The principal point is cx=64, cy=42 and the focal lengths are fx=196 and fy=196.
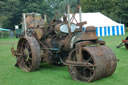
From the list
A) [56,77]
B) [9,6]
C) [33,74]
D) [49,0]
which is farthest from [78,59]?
[49,0]

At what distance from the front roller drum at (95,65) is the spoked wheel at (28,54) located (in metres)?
1.46

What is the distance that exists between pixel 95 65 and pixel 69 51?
1509mm

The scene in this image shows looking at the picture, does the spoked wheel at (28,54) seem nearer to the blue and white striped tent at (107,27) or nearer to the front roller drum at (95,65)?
the front roller drum at (95,65)

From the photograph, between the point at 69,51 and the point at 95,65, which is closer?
the point at 95,65

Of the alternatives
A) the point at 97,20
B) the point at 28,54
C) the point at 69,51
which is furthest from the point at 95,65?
the point at 97,20

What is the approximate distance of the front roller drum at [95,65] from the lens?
4.62 metres

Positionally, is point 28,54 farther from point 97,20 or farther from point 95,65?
point 97,20

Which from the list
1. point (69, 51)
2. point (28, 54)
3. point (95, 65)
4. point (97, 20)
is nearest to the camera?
point (95, 65)

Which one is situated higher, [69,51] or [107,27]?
[107,27]

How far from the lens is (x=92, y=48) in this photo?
484cm

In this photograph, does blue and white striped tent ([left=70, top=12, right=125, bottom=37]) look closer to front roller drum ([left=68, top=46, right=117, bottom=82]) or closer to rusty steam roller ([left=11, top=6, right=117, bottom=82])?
rusty steam roller ([left=11, top=6, right=117, bottom=82])

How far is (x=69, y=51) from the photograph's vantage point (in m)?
5.93

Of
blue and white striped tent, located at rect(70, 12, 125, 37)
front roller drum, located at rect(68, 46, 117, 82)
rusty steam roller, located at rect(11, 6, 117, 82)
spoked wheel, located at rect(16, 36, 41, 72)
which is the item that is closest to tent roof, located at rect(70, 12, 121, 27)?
blue and white striped tent, located at rect(70, 12, 125, 37)

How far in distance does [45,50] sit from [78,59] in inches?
77.7
